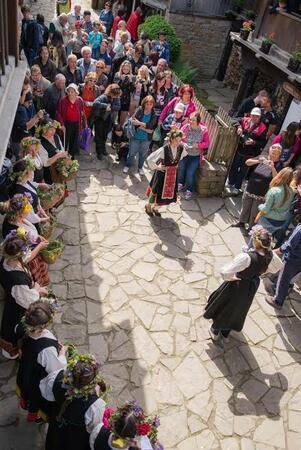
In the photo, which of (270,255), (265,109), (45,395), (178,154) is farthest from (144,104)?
(45,395)

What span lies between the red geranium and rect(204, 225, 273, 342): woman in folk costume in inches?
99.0

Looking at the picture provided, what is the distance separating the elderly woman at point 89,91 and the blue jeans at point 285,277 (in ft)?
18.4

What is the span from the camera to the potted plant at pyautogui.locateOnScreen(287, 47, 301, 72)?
1062 cm

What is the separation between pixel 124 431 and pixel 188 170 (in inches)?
258

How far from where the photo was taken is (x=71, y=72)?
9.57 m

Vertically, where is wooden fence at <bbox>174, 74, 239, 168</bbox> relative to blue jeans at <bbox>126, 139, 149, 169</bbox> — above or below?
above

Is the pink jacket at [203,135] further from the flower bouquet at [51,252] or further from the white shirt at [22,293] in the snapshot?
the white shirt at [22,293]

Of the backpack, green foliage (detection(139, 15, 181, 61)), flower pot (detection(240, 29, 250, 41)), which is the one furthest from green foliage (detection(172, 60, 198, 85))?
the backpack

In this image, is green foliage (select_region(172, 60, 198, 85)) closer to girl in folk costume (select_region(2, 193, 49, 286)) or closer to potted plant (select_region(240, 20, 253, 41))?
potted plant (select_region(240, 20, 253, 41))

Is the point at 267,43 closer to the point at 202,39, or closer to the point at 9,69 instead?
the point at 202,39

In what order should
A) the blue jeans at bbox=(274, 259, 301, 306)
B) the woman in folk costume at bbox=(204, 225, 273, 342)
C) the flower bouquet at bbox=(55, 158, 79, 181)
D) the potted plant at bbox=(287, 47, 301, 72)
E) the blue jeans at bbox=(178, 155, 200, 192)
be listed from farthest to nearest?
the potted plant at bbox=(287, 47, 301, 72) < the blue jeans at bbox=(178, 155, 200, 192) < the flower bouquet at bbox=(55, 158, 79, 181) < the blue jeans at bbox=(274, 259, 301, 306) < the woman in folk costume at bbox=(204, 225, 273, 342)

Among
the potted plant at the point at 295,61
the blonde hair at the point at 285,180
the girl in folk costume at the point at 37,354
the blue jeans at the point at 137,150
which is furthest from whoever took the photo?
the potted plant at the point at 295,61

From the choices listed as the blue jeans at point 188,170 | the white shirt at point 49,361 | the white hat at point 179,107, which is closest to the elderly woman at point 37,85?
the white hat at point 179,107

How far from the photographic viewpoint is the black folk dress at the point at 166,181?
7.72 m
